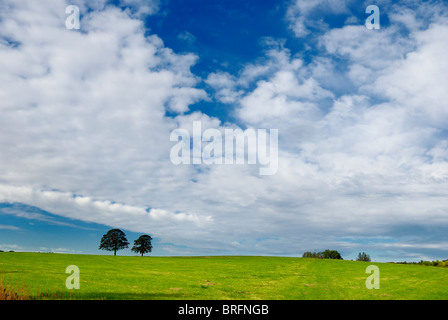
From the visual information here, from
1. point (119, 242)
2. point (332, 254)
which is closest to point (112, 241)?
point (119, 242)

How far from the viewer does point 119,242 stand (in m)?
134

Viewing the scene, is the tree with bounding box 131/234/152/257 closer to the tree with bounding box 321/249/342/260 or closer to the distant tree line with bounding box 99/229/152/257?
the distant tree line with bounding box 99/229/152/257

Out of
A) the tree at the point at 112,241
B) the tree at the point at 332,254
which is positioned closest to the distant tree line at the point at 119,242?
the tree at the point at 112,241

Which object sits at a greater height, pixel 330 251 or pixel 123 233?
pixel 123 233

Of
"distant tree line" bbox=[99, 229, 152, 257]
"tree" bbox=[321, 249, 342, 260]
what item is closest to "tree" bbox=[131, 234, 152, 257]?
"distant tree line" bbox=[99, 229, 152, 257]

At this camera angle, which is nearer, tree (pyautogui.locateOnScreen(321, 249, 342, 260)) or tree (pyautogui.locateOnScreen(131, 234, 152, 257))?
tree (pyautogui.locateOnScreen(131, 234, 152, 257))

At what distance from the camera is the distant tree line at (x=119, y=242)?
13400cm

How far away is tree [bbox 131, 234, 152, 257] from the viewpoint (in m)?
137
